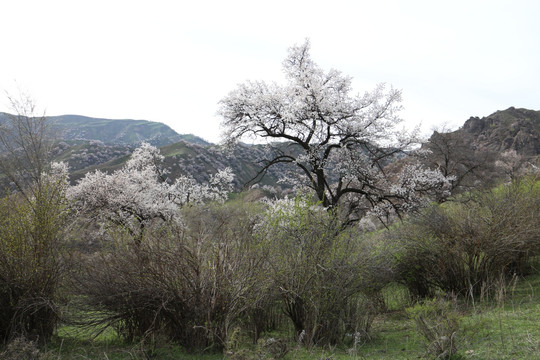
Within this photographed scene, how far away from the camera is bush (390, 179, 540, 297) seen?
8.32 m

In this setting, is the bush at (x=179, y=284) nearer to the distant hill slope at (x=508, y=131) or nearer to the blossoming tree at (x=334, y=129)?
the blossoming tree at (x=334, y=129)

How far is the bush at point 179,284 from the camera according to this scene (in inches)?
233

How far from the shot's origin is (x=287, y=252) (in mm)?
6609

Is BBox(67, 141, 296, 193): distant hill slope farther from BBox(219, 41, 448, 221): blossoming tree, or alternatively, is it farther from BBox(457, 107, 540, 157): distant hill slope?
BBox(219, 41, 448, 221): blossoming tree

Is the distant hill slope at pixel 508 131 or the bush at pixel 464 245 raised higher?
the distant hill slope at pixel 508 131

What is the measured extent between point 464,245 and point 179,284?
262 inches

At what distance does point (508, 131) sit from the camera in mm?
79750

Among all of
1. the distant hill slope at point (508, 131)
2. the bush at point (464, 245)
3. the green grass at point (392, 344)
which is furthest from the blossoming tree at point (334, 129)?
the distant hill slope at point (508, 131)

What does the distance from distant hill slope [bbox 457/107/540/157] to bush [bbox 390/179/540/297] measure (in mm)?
65011

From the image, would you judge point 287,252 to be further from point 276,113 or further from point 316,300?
point 276,113

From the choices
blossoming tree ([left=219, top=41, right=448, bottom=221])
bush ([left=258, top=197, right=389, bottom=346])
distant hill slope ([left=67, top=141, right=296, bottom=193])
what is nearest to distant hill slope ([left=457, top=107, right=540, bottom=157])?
distant hill slope ([left=67, top=141, right=296, bottom=193])

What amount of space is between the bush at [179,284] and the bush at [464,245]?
4525 mm

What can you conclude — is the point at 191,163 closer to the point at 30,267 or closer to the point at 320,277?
the point at 30,267

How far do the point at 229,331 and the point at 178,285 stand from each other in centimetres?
120
